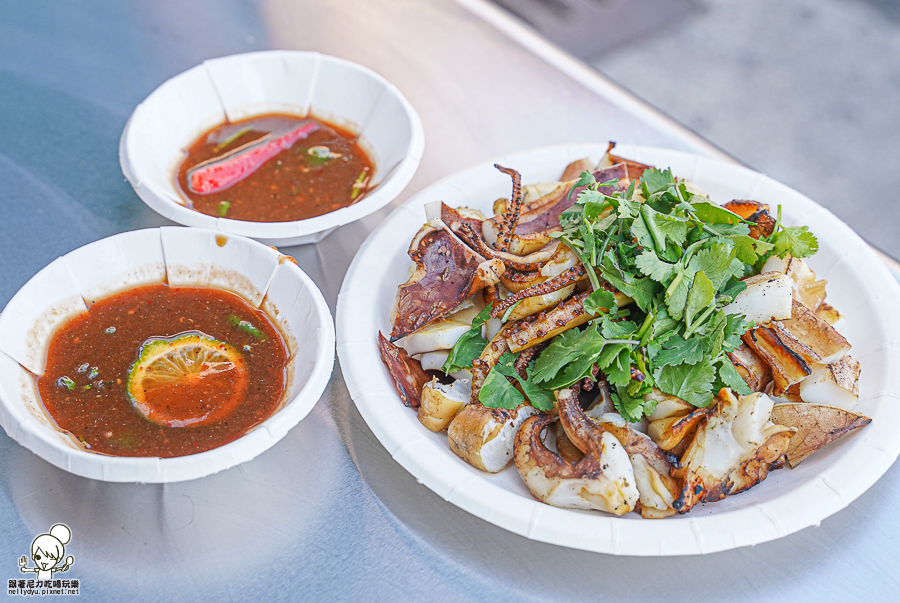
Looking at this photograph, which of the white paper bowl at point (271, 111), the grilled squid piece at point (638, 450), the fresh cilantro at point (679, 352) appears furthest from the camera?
the white paper bowl at point (271, 111)

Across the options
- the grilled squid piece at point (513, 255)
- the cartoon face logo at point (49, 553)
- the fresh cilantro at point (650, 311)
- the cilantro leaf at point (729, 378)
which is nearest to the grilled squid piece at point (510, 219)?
the grilled squid piece at point (513, 255)

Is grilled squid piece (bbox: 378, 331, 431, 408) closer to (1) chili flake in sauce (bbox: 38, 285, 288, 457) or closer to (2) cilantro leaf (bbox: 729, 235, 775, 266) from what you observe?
(1) chili flake in sauce (bbox: 38, 285, 288, 457)

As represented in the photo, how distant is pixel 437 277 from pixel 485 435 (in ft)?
1.52

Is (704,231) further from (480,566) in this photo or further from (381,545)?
(381,545)

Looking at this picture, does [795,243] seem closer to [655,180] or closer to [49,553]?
[655,180]

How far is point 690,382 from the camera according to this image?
5.32 ft

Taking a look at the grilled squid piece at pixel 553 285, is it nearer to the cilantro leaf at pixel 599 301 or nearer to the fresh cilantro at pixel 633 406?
the cilantro leaf at pixel 599 301

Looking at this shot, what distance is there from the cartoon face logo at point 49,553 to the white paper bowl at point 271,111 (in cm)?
87

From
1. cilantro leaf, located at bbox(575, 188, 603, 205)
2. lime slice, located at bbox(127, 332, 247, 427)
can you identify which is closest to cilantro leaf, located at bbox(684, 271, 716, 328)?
cilantro leaf, located at bbox(575, 188, 603, 205)

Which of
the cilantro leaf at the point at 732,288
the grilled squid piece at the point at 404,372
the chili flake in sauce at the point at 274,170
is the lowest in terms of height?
the chili flake in sauce at the point at 274,170

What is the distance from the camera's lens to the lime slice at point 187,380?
5.43ft

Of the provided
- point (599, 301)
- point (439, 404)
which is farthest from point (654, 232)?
point (439, 404)

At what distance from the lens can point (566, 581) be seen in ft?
5.24

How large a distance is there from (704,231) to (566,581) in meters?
0.91
